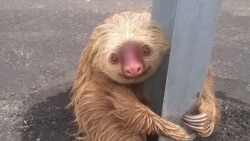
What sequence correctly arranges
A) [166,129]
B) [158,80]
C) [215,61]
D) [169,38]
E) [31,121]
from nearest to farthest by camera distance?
[166,129] → [169,38] → [158,80] → [31,121] → [215,61]

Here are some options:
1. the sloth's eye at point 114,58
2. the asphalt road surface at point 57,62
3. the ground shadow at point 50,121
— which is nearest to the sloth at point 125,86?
the sloth's eye at point 114,58

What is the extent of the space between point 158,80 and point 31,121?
0.94 m

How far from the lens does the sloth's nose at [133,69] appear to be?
83.0 inches

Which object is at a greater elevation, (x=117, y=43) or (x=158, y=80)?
(x=117, y=43)

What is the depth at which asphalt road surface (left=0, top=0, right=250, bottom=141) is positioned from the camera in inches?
119

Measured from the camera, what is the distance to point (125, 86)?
7.68ft

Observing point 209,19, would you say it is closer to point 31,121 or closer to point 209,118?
point 209,118

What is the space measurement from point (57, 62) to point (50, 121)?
974 mm

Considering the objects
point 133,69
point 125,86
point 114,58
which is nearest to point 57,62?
point 125,86

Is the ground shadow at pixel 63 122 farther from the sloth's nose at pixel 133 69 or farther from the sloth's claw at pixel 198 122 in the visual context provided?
the sloth's nose at pixel 133 69

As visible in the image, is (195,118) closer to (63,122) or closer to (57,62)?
(63,122)

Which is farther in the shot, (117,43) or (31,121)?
(31,121)

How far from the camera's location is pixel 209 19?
2051 mm

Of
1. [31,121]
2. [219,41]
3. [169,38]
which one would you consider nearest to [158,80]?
[169,38]
